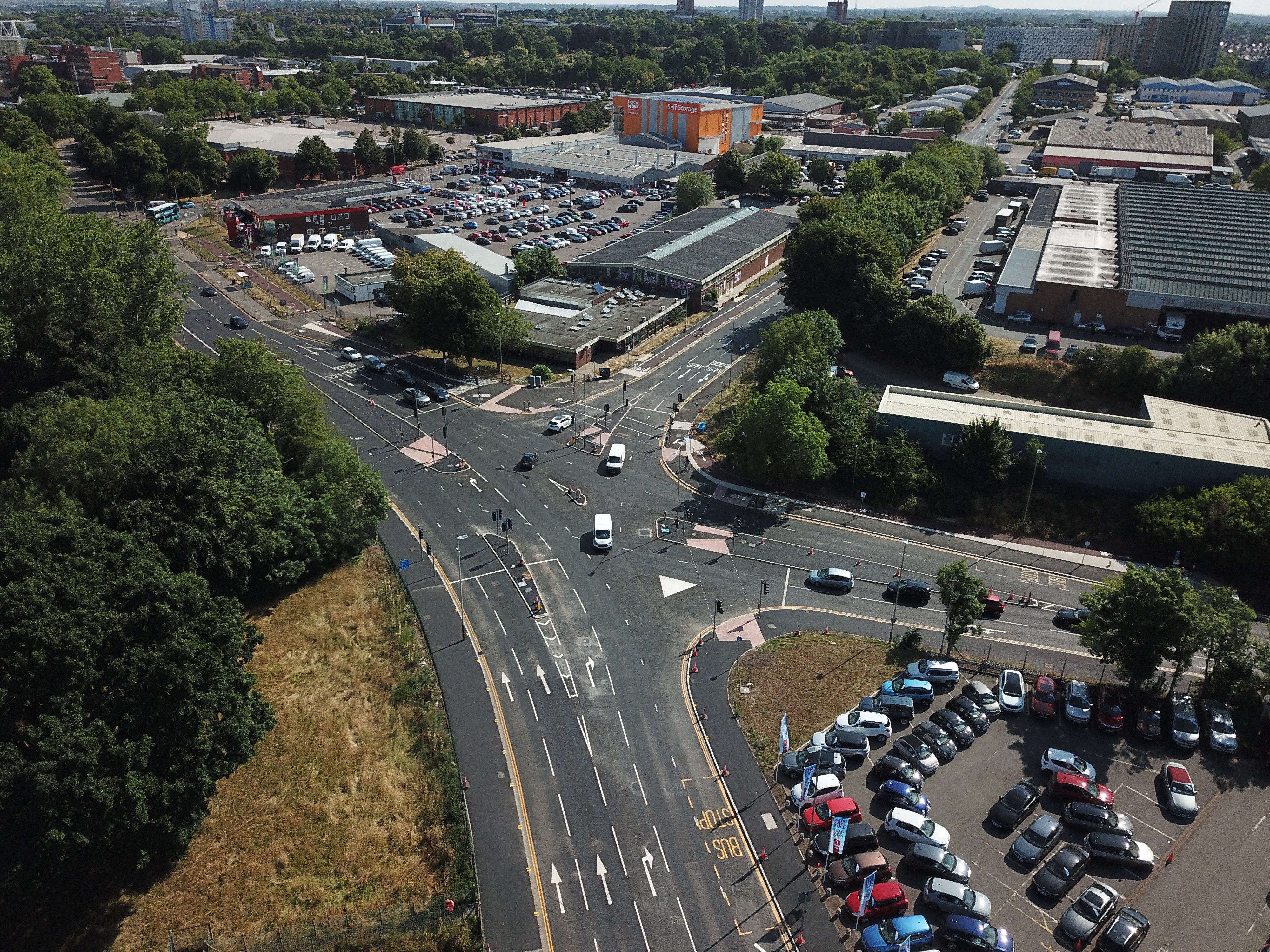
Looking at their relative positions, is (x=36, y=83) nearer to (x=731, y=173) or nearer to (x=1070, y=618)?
(x=731, y=173)

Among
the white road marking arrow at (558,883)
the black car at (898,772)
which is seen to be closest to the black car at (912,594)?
the black car at (898,772)

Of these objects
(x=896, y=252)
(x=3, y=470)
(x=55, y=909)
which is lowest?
(x=55, y=909)

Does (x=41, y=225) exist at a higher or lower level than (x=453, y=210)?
higher

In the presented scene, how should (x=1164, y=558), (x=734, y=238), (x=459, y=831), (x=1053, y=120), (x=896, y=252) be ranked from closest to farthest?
(x=459, y=831) < (x=1164, y=558) < (x=896, y=252) < (x=734, y=238) < (x=1053, y=120)

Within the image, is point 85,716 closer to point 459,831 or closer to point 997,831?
point 459,831

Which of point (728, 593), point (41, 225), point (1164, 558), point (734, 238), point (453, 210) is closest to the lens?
point (728, 593)

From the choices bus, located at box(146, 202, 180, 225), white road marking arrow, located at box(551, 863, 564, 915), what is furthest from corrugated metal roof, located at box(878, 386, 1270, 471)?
bus, located at box(146, 202, 180, 225)

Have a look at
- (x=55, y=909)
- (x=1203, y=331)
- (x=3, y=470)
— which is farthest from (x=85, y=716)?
(x=1203, y=331)
